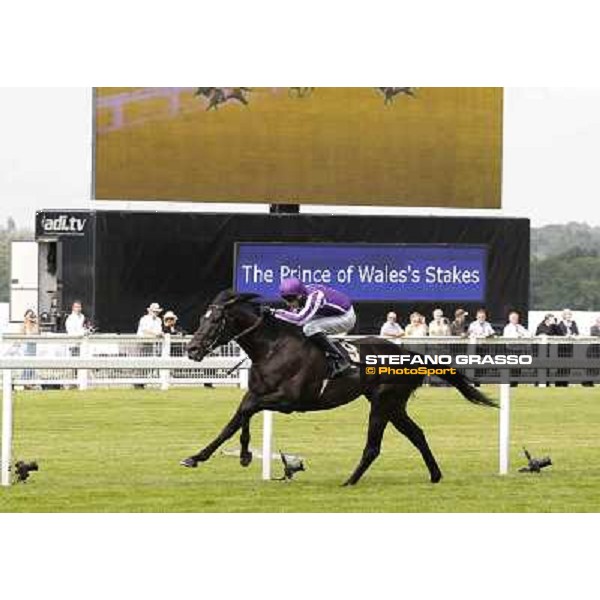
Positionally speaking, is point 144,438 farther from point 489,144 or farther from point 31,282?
point 489,144

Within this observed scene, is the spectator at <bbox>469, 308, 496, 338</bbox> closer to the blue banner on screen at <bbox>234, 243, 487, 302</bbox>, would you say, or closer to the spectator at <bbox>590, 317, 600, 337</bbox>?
the blue banner on screen at <bbox>234, 243, 487, 302</bbox>

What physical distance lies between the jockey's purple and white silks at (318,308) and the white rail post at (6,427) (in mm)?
1986

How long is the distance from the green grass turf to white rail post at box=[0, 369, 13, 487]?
15cm

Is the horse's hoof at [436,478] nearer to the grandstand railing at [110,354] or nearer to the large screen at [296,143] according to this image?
the grandstand railing at [110,354]

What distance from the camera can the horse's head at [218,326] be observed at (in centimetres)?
1155

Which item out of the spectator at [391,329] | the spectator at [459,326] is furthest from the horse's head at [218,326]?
the spectator at [459,326]

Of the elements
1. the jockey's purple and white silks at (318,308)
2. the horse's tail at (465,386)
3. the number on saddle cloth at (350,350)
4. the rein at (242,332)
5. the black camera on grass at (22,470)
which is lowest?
the black camera on grass at (22,470)

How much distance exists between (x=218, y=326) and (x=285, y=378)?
655 mm

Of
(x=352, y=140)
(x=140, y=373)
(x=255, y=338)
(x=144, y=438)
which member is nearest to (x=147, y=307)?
(x=140, y=373)

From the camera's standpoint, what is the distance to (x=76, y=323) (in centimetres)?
2441

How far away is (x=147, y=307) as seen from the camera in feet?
85.0

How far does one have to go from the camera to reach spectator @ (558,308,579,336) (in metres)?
26.6

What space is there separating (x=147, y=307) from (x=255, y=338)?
14.1 metres

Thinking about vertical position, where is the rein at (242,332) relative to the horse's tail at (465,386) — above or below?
above
